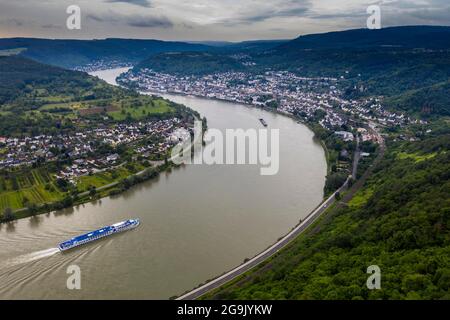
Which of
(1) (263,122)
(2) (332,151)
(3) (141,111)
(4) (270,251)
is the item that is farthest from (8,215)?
(1) (263,122)

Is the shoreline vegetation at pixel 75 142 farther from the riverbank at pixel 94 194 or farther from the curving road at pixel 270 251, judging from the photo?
the curving road at pixel 270 251

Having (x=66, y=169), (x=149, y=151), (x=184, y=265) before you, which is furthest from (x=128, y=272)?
(x=149, y=151)

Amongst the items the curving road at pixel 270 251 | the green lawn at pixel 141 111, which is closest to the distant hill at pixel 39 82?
the green lawn at pixel 141 111

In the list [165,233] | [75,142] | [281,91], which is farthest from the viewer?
[281,91]

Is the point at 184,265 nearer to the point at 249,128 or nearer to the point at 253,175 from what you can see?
the point at 253,175

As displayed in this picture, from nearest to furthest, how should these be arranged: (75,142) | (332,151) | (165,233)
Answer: (165,233) < (332,151) < (75,142)

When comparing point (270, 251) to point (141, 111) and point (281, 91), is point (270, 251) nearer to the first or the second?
point (141, 111)

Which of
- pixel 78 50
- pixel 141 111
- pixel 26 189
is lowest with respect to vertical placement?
pixel 26 189
